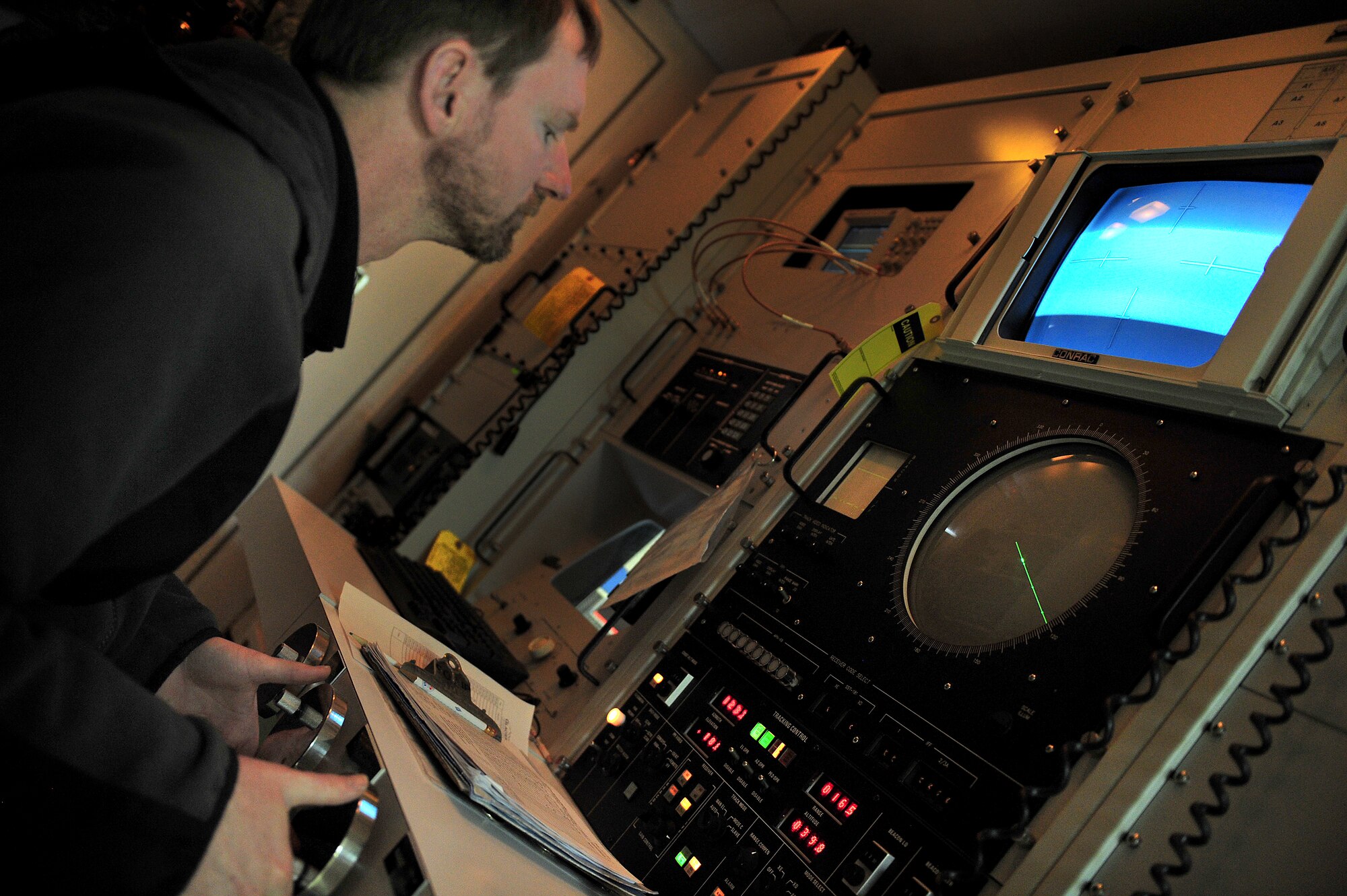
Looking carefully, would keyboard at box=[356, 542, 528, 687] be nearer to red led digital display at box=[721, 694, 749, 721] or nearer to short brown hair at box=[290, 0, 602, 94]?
red led digital display at box=[721, 694, 749, 721]

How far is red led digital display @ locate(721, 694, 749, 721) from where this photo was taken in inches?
54.0

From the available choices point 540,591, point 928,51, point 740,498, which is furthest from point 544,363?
point 928,51

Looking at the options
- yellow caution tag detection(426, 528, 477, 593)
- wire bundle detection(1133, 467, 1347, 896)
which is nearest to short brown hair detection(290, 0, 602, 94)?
wire bundle detection(1133, 467, 1347, 896)

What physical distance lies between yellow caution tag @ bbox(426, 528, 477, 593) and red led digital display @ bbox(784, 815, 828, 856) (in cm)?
123

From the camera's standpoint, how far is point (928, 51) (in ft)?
8.16

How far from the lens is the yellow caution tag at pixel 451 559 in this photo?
222cm

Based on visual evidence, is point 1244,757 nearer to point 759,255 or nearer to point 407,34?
point 407,34

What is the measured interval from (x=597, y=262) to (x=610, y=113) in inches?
35.0

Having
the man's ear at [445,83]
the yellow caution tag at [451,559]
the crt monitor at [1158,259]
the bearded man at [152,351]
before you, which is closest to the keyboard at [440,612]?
the yellow caution tag at [451,559]

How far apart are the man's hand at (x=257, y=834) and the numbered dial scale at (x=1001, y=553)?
2.41ft

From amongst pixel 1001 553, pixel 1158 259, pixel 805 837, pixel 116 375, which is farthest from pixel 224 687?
pixel 1158 259

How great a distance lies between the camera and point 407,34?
1.04 meters

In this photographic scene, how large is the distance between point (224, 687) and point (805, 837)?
84cm

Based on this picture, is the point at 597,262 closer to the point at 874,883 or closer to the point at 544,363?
the point at 544,363
